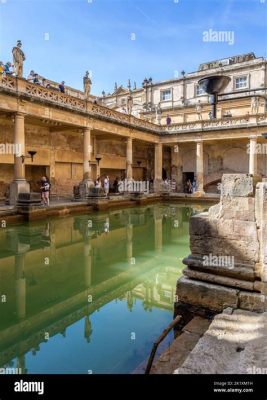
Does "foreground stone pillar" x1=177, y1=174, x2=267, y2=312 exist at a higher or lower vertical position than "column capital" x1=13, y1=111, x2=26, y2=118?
lower

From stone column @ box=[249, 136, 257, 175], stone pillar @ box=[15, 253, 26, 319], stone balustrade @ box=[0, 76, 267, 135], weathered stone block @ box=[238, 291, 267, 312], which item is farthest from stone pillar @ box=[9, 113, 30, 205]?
stone column @ box=[249, 136, 257, 175]

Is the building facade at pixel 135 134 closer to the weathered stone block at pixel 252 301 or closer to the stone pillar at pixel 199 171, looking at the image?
the stone pillar at pixel 199 171

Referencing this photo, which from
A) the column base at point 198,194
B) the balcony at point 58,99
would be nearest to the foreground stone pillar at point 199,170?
the column base at point 198,194

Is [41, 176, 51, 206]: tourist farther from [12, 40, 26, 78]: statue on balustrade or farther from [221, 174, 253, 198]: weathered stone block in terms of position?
[221, 174, 253, 198]: weathered stone block

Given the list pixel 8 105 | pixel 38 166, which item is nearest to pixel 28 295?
pixel 8 105

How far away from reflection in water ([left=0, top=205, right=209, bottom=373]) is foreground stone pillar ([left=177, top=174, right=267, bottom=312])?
84cm

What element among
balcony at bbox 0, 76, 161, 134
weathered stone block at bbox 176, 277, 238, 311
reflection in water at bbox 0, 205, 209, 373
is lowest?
reflection in water at bbox 0, 205, 209, 373

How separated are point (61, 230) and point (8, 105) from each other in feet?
19.9

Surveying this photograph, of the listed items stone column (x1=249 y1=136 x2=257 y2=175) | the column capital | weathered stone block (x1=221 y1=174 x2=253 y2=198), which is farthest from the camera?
stone column (x1=249 y1=136 x2=257 y2=175)

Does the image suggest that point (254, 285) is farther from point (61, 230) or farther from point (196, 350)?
point (61, 230)

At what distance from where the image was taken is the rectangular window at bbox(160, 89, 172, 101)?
1162 inches

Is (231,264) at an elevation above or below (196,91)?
below

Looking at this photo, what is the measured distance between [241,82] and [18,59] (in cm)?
1953

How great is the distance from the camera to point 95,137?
2156 centimetres
